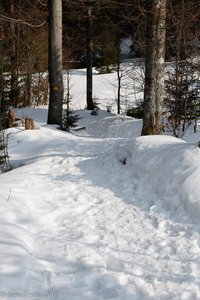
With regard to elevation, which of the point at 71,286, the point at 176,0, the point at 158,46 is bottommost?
the point at 71,286

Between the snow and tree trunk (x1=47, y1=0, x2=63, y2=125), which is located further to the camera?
tree trunk (x1=47, y1=0, x2=63, y2=125)

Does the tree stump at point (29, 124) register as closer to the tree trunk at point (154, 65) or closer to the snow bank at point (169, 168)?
the tree trunk at point (154, 65)

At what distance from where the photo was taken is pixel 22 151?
784 cm

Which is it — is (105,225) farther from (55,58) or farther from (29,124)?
(55,58)

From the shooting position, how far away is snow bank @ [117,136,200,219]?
415 centimetres

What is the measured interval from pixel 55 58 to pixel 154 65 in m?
4.04

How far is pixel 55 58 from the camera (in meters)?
9.98

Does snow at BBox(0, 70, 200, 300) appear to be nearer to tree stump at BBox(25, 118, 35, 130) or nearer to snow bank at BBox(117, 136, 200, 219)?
snow bank at BBox(117, 136, 200, 219)

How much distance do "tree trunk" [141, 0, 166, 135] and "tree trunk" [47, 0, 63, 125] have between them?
148 inches

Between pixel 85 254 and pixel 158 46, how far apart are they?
489 cm

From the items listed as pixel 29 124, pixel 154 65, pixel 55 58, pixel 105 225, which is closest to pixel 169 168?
pixel 105 225

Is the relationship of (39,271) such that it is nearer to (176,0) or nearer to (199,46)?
(199,46)

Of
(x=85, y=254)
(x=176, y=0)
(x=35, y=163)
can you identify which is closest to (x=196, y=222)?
(x=85, y=254)

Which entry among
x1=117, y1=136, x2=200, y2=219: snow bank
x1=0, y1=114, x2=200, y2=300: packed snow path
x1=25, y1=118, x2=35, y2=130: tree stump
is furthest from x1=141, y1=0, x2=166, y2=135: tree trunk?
x1=25, y1=118, x2=35, y2=130: tree stump
